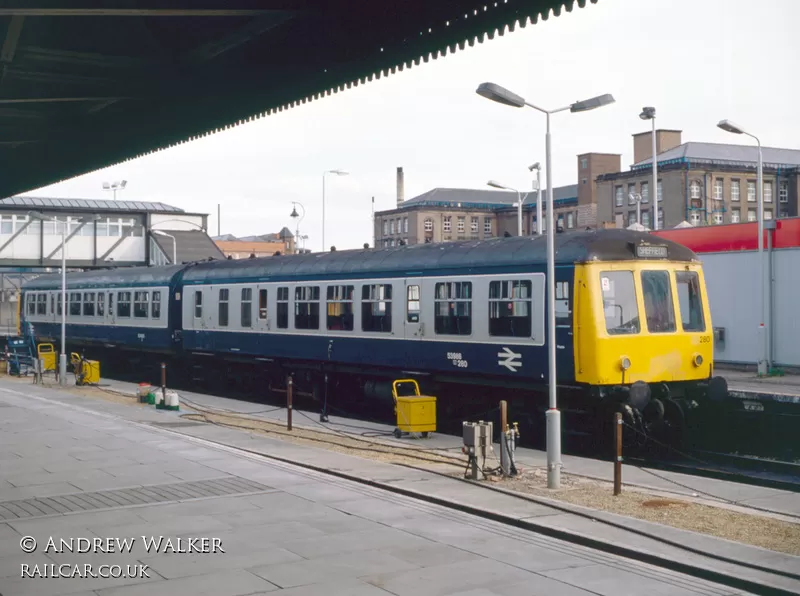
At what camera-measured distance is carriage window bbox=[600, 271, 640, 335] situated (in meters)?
16.5

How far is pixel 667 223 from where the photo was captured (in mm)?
85125

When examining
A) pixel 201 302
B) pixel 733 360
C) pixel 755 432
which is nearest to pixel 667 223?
pixel 733 360

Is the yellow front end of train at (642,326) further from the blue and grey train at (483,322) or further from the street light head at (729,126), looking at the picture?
the street light head at (729,126)

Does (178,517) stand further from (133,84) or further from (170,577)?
(133,84)

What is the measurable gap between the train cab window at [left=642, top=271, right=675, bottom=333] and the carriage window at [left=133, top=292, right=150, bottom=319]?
69.7 ft

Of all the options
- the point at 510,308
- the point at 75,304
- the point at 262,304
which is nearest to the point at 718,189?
the point at 75,304

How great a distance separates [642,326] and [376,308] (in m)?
7.01

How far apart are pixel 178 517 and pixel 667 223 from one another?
7921 cm

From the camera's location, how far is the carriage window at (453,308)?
19.0 meters

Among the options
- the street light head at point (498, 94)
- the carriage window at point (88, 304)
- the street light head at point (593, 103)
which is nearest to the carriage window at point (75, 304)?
the carriage window at point (88, 304)

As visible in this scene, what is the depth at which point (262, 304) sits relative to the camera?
2662cm

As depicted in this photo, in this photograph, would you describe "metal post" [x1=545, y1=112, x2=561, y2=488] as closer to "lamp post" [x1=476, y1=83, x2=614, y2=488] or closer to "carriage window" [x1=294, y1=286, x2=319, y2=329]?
"lamp post" [x1=476, y1=83, x2=614, y2=488]

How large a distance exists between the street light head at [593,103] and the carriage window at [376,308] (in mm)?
7881

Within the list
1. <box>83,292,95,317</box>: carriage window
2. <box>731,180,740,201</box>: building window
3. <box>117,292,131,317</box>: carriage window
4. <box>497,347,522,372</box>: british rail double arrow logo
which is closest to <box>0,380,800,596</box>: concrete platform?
<box>497,347,522,372</box>: british rail double arrow logo
